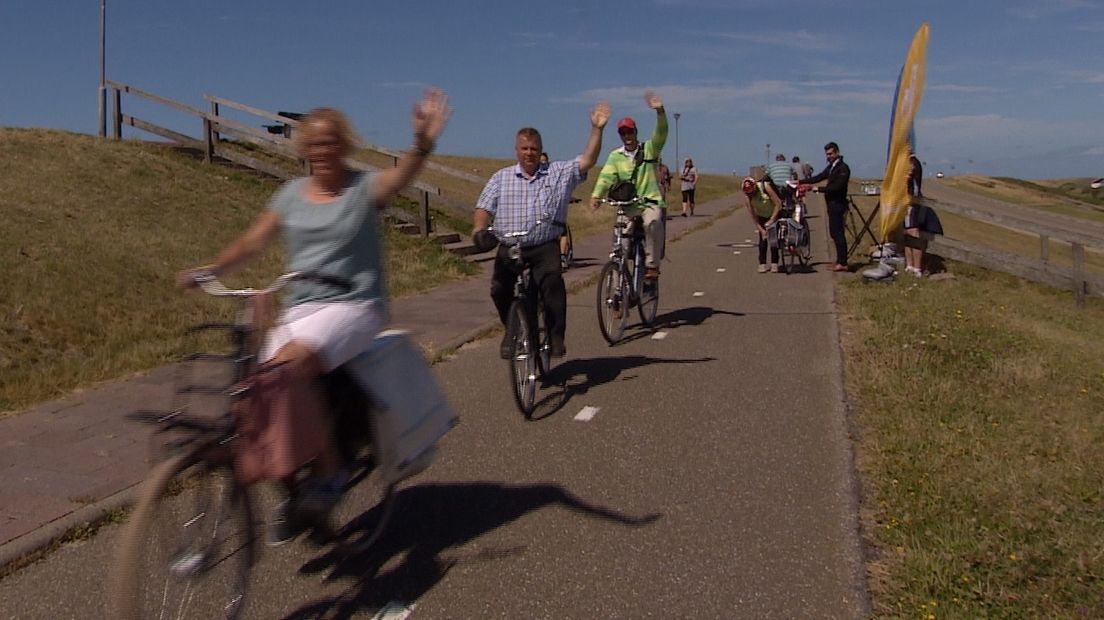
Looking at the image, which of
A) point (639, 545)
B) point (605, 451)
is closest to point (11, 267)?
point (605, 451)

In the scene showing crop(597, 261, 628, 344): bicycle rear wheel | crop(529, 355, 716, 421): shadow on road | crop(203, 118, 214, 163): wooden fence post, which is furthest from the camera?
crop(203, 118, 214, 163): wooden fence post

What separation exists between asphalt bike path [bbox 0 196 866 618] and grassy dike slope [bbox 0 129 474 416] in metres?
2.86

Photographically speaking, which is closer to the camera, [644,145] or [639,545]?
[639,545]

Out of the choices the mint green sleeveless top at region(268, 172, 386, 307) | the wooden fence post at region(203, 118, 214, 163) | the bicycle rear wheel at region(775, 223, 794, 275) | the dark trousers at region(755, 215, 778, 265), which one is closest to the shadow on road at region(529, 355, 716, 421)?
the mint green sleeveless top at region(268, 172, 386, 307)

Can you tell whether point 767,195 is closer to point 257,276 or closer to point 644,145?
point 644,145

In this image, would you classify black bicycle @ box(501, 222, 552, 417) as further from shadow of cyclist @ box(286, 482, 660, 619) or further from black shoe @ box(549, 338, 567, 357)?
shadow of cyclist @ box(286, 482, 660, 619)

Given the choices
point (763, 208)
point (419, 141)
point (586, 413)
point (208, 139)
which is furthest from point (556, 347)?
point (208, 139)

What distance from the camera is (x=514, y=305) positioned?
6.30 metres

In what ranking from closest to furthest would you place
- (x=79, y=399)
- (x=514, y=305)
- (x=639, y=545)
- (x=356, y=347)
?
(x=356, y=347), (x=639, y=545), (x=514, y=305), (x=79, y=399)

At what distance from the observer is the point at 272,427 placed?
3.32 meters

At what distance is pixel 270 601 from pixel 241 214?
39.4 ft

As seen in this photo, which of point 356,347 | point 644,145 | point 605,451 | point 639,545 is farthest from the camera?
point 644,145

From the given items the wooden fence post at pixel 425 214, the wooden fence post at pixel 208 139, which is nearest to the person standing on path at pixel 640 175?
the wooden fence post at pixel 425 214

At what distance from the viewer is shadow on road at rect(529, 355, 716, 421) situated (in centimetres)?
677
